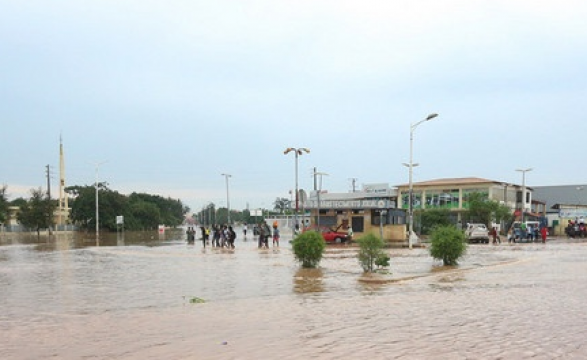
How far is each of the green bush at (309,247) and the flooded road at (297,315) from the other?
881 mm

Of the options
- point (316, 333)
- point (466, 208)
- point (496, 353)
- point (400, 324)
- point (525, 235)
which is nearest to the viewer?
point (496, 353)

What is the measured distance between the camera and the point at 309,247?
21.2 m

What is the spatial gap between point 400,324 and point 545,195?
320 ft

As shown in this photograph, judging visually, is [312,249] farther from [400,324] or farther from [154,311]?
[400,324]

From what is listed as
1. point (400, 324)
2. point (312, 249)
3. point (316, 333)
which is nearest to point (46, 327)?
point (316, 333)

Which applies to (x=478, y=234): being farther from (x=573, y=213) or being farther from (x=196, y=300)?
(x=196, y=300)

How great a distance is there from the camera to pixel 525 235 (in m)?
48.0

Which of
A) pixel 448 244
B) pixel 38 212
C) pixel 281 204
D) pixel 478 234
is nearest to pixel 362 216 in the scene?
pixel 478 234

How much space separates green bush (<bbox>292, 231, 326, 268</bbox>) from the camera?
2112 cm

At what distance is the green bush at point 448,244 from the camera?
72.0ft

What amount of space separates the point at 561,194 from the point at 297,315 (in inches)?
3820

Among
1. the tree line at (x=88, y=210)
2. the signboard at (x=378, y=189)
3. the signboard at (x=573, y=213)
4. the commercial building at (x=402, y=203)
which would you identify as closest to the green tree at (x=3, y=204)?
the tree line at (x=88, y=210)

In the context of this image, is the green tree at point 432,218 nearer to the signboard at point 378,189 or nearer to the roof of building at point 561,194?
the signboard at point 378,189

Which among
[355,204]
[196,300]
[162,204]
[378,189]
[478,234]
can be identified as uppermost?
[378,189]
